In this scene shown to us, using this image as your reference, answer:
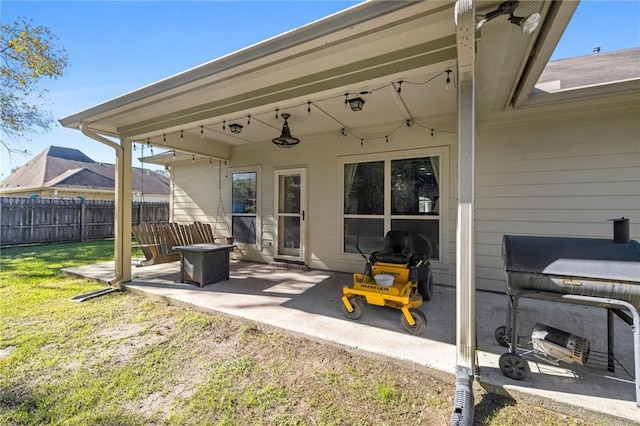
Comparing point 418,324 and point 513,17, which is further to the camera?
point 418,324

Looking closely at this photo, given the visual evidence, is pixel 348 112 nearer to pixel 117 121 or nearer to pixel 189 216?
pixel 117 121

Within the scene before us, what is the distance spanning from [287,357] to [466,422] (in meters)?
1.39

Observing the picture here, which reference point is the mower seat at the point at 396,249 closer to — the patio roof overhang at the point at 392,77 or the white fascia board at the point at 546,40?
the patio roof overhang at the point at 392,77

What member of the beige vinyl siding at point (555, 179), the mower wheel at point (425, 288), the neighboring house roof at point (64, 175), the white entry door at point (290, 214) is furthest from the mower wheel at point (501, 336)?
the neighboring house roof at point (64, 175)

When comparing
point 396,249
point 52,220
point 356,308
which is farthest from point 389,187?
point 52,220

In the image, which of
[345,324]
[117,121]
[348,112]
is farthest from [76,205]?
[345,324]

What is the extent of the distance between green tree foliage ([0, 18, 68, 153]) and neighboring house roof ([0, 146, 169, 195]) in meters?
4.91

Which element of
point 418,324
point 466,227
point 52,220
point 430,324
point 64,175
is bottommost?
point 430,324

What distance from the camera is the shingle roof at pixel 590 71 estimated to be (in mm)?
3102

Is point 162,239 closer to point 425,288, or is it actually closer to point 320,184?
point 320,184

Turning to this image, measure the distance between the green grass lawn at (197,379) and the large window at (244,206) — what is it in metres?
3.13

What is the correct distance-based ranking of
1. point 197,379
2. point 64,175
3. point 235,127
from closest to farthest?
point 197,379 < point 235,127 < point 64,175

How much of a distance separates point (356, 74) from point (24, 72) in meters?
11.4

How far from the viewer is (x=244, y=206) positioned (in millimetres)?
6418
